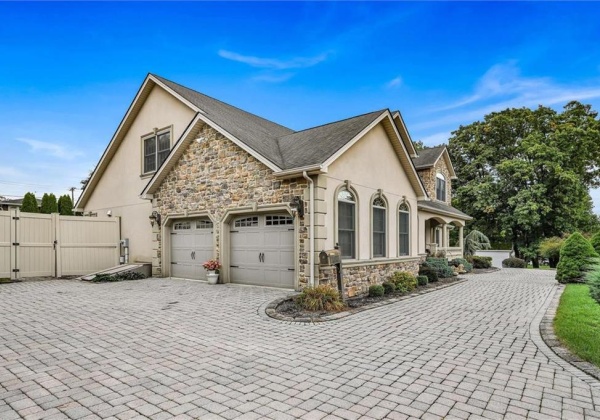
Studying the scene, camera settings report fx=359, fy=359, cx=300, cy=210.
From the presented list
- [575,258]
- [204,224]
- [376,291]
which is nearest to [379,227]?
[376,291]

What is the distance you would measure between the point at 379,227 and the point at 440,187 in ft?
41.5

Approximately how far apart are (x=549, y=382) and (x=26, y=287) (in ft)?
45.2

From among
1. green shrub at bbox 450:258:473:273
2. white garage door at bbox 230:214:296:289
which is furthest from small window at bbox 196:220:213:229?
green shrub at bbox 450:258:473:273

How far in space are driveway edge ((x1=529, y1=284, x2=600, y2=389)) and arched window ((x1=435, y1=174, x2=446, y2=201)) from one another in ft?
47.9

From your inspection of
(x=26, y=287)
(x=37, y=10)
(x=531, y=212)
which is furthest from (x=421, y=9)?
(x=531, y=212)

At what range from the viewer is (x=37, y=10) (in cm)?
1162

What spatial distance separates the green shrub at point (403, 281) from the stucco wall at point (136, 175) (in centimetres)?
997

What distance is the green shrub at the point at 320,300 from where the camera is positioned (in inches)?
318

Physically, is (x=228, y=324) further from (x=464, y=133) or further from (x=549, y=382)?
(x=464, y=133)

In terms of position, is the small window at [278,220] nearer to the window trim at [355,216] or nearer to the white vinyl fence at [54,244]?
the window trim at [355,216]

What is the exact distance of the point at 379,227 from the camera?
12.4m

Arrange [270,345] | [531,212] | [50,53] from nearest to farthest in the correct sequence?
1. [270,345]
2. [50,53]
3. [531,212]

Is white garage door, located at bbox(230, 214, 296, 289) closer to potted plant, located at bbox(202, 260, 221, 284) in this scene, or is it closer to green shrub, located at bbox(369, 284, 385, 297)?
potted plant, located at bbox(202, 260, 221, 284)

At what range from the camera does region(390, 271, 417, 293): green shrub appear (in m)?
11.6
